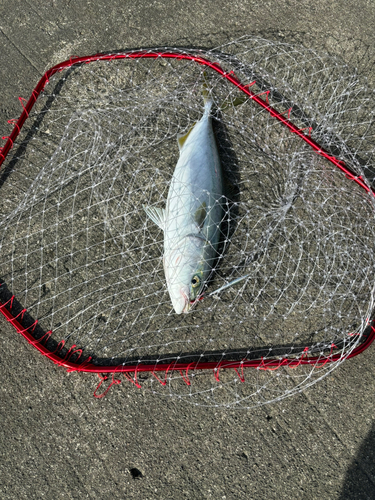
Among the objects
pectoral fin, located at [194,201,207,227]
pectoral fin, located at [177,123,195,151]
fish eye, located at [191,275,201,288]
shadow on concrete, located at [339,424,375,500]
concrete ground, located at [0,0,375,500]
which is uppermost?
pectoral fin, located at [177,123,195,151]

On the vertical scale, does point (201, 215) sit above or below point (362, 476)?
above

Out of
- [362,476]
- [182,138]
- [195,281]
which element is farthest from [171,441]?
[182,138]

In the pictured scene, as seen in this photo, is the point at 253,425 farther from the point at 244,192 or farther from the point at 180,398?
the point at 244,192

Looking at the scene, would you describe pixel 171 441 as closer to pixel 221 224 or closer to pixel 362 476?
pixel 362 476

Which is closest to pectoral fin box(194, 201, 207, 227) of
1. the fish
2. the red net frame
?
the fish

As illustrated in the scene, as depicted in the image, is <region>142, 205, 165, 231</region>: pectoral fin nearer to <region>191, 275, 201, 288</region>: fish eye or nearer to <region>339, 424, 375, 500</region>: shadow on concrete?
<region>191, 275, 201, 288</region>: fish eye

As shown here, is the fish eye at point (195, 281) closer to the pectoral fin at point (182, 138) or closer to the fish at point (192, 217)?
the fish at point (192, 217)
